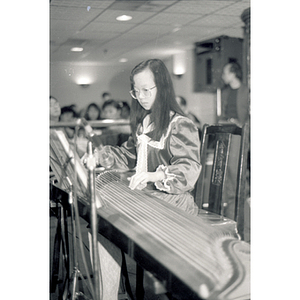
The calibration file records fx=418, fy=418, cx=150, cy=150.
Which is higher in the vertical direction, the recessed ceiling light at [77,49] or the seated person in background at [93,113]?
the recessed ceiling light at [77,49]

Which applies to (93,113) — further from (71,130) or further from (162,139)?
(162,139)

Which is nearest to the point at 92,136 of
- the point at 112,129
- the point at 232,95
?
the point at 112,129

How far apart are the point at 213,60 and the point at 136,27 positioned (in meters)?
0.36

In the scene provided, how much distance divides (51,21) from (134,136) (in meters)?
0.67

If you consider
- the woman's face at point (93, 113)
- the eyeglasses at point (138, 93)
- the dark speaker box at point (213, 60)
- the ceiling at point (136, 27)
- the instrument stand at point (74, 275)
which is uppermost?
the ceiling at point (136, 27)

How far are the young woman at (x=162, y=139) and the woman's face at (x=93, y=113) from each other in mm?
164

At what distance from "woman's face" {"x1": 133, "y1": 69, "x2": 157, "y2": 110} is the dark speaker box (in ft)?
0.60

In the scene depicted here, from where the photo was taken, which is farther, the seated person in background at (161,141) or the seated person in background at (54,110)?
the seated person in background at (54,110)

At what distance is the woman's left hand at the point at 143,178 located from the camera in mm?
1756

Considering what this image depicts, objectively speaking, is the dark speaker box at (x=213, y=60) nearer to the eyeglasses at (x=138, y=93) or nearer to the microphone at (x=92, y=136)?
the eyeglasses at (x=138, y=93)

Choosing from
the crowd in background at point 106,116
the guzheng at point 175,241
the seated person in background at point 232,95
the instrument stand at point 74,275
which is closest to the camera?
the guzheng at point 175,241

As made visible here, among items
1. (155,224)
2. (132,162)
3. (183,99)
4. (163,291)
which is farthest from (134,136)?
(163,291)

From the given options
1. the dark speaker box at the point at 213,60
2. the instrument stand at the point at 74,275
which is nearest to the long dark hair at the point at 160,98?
the dark speaker box at the point at 213,60
